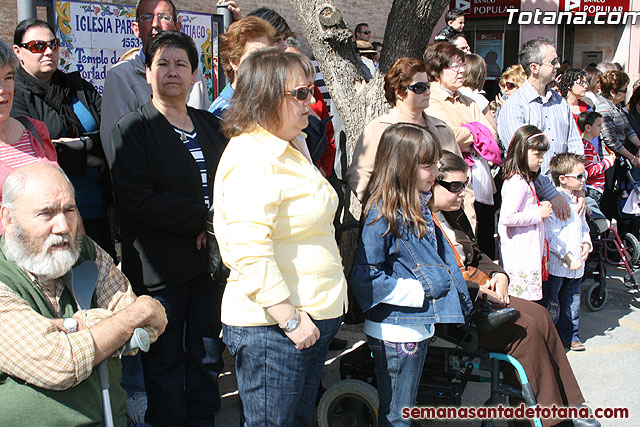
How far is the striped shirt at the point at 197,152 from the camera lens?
321 centimetres

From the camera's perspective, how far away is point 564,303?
16.5 ft

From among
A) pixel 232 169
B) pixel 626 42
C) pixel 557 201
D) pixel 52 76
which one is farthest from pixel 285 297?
pixel 626 42

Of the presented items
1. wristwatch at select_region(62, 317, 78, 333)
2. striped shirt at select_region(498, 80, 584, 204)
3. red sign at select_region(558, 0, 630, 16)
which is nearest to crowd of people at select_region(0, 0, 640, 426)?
wristwatch at select_region(62, 317, 78, 333)

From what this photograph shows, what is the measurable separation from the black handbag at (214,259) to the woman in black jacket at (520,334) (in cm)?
122

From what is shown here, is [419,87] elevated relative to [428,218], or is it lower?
elevated

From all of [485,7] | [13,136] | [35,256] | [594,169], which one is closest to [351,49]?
[13,136]

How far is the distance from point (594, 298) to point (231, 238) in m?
4.51

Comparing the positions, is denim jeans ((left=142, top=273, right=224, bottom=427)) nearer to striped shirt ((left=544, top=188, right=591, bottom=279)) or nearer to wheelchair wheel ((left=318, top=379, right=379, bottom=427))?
wheelchair wheel ((left=318, top=379, right=379, bottom=427))

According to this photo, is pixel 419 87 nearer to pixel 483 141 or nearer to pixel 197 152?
pixel 483 141

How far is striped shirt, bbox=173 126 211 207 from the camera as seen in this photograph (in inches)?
126

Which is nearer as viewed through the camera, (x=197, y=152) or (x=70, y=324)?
(x=70, y=324)

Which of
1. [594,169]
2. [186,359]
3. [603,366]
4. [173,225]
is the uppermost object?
[173,225]

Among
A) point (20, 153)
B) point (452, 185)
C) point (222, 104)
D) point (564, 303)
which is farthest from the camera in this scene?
point (564, 303)

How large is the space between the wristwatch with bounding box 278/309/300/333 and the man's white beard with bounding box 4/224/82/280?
32.4 inches
